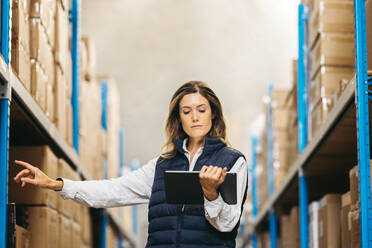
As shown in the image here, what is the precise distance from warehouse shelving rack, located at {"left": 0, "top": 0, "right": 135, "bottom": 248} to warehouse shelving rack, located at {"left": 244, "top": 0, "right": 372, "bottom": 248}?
1498 millimetres

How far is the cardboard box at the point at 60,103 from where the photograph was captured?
457 centimetres

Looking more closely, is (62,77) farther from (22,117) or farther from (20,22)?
(20,22)

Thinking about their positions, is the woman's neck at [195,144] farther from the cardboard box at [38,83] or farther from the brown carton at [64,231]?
the brown carton at [64,231]

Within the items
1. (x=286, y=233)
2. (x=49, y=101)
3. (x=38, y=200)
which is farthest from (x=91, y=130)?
(x=38, y=200)

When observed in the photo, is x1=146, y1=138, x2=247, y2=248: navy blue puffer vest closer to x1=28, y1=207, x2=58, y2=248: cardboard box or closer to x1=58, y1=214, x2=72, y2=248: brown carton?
x1=28, y1=207, x2=58, y2=248: cardboard box

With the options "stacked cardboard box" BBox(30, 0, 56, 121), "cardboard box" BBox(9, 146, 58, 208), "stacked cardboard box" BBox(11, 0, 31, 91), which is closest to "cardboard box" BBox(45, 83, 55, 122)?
"stacked cardboard box" BBox(30, 0, 56, 121)

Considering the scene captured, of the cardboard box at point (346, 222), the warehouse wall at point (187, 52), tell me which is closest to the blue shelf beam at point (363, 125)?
the cardboard box at point (346, 222)

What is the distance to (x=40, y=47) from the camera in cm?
398

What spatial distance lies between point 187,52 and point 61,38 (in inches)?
333

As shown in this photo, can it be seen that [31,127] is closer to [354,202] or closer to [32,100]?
[32,100]

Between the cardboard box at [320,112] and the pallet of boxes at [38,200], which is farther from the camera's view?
the cardboard box at [320,112]

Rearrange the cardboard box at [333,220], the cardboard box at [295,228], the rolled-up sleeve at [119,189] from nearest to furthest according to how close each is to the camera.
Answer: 1. the rolled-up sleeve at [119,189]
2. the cardboard box at [333,220]
3. the cardboard box at [295,228]

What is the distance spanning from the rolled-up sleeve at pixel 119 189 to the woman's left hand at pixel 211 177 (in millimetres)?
572

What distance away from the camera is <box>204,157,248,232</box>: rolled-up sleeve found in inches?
103
